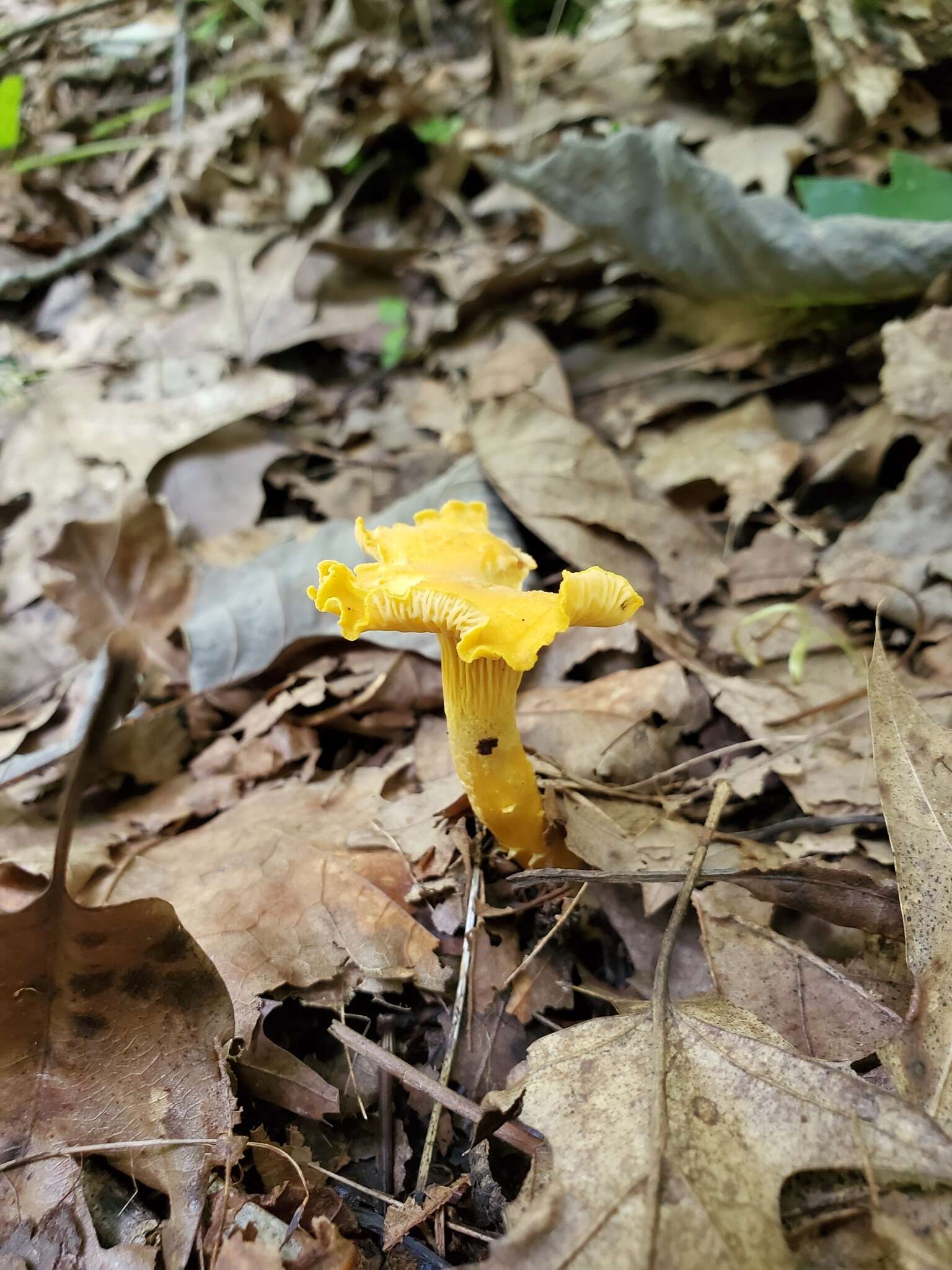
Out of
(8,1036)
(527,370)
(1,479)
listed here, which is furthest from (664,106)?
(8,1036)

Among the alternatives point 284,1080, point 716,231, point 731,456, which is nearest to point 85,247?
point 716,231

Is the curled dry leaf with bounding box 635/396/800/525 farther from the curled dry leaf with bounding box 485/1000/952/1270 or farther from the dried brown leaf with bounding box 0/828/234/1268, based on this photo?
the dried brown leaf with bounding box 0/828/234/1268

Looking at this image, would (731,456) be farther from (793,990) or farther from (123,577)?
(123,577)

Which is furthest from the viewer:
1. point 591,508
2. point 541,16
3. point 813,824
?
point 541,16

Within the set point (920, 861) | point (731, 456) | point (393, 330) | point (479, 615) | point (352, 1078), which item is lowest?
point (352, 1078)

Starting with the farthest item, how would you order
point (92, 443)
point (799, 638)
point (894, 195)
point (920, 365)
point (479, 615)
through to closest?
1. point (92, 443)
2. point (894, 195)
3. point (920, 365)
4. point (799, 638)
5. point (479, 615)

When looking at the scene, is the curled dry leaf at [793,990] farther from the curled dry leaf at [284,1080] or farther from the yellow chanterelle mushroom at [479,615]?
the curled dry leaf at [284,1080]

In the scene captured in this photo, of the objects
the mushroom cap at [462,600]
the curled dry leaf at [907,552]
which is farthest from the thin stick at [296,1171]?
the curled dry leaf at [907,552]

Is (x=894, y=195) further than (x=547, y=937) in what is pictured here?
Yes
